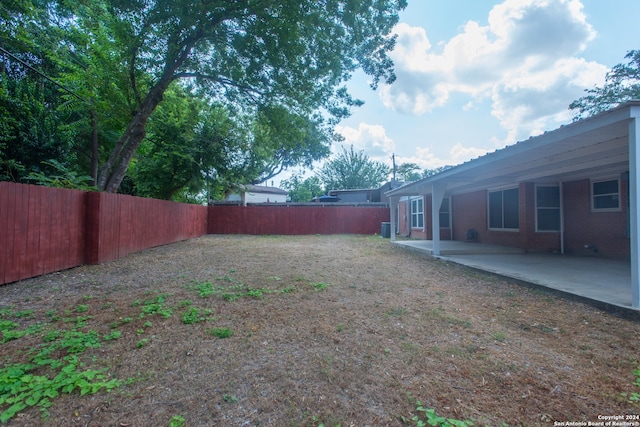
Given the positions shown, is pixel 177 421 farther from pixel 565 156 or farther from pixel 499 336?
pixel 565 156

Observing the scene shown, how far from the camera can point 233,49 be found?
8961mm

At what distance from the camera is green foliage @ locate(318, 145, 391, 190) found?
36.2 meters

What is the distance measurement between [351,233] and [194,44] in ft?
43.1

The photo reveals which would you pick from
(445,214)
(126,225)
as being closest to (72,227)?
(126,225)

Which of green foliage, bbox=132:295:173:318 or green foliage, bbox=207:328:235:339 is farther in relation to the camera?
green foliage, bbox=132:295:173:318

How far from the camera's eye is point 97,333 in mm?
3062

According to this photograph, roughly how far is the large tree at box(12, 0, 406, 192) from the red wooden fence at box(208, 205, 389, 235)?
8125mm

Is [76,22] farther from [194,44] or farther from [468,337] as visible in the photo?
[468,337]

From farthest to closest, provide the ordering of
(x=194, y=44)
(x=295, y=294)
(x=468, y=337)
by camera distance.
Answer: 1. (x=194, y=44)
2. (x=295, y=294)
3. (x=468, y=337)

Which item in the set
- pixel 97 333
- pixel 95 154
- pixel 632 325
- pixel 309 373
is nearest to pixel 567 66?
pixel 632 325

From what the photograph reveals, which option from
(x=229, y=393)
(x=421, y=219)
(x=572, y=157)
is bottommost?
(x=229, y=393)

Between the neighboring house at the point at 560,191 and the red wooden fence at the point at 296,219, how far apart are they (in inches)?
271

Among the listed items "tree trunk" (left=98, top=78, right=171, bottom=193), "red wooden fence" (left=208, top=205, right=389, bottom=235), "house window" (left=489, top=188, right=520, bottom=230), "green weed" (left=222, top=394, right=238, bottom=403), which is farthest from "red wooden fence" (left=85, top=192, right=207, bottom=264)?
"house window" (left=489, top=188, right=520, bottom=230)

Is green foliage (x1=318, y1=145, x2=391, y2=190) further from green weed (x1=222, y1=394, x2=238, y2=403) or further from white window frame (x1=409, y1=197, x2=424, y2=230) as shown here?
green weed (x1=222, y1=394, x2=238, y2=403)
